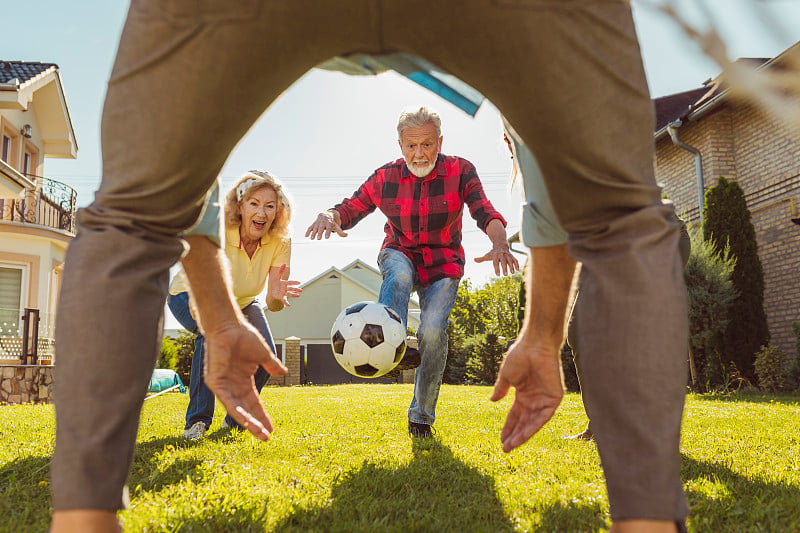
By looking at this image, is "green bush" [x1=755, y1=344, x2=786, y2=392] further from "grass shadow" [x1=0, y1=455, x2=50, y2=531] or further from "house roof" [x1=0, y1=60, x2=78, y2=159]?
"house roof" [x1=0, y1=60, x2=78, y2=159]

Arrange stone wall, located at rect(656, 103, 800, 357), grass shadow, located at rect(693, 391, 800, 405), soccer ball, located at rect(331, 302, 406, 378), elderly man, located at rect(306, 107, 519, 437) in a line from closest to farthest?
soccer ball, located at rect(331, 302, 406, 378), elderly man, located at rect(306, 107, 519, 437), grass shadow, located at rect(693, 391, 800, 405), stone wall, located at rect(656, 103, 800, 357)

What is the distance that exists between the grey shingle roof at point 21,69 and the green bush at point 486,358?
1755 cm

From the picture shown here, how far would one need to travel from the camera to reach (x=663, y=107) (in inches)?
875

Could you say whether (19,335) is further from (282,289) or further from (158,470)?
(158,470)

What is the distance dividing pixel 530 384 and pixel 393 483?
4.32ft

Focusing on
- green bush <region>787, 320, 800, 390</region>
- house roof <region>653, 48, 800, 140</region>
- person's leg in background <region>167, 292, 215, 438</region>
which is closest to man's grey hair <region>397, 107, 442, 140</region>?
person's leg in background <region>167, 292, 215, 438</region>

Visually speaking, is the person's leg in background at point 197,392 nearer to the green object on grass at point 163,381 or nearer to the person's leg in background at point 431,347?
the person's leg in background at point 431,347

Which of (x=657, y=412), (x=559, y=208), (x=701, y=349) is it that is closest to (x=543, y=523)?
(x=657, y=412)

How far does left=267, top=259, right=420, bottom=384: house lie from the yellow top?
28.7 m

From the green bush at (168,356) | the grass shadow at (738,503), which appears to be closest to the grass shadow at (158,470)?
the grass shadow at (738,503)

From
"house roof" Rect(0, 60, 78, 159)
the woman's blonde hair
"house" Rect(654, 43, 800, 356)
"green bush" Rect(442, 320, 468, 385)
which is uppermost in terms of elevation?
"house roof" Rect(0, 60, 78, 159)

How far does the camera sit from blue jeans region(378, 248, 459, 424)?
4801 mm

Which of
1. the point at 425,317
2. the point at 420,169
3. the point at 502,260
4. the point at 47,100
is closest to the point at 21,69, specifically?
the point at 47,100

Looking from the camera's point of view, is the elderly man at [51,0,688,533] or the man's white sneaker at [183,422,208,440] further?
the man's white sneaker at [183,422,208,440]
